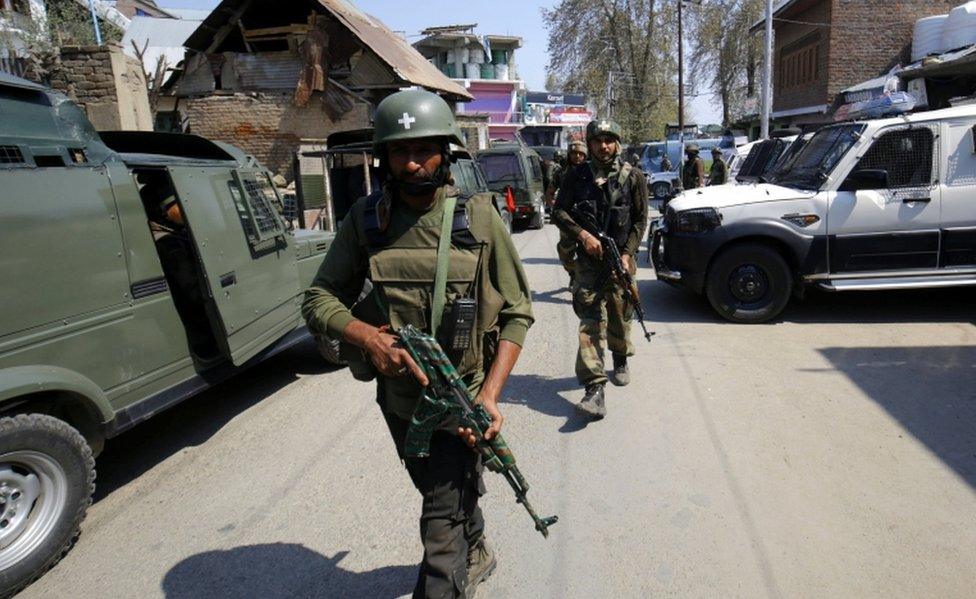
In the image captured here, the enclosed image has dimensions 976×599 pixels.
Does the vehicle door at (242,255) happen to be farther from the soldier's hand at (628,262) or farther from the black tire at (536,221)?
the black tire at (536,221)

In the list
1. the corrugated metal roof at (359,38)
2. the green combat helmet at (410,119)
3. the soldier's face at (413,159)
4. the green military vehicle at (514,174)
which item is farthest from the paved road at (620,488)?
the corrugated metal roof at (359,38)

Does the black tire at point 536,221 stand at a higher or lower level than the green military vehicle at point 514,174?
lower

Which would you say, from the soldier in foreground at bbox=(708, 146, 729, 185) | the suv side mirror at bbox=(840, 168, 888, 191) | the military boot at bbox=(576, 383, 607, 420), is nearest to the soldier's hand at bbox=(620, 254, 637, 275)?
the military boot at bbox=(576, 383, 607, 420)

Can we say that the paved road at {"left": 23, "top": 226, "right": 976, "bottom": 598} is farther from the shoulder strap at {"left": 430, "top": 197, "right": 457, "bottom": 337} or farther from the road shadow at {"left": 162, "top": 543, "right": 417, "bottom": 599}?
the shoulder strap at {"left": 430, "top": 197, "right": 457, "bottom": 337}

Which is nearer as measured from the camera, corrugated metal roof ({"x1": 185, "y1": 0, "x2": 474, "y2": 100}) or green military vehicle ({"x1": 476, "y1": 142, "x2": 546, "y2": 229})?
green military vehicle ({"x1": 476, "y1": 142, "x2": 546, "y2": 229})

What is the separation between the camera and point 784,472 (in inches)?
135

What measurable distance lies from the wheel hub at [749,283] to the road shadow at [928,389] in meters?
1.03

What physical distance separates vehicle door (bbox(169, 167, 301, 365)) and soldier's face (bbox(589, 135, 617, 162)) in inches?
98.9

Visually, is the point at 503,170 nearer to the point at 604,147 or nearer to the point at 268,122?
the point at 268,122

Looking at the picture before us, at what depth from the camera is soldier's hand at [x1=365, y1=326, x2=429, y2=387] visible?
6.11 feet

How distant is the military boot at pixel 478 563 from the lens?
2.48 meters

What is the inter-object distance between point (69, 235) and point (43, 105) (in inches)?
28.1

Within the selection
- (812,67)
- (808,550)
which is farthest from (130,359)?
(812,67)

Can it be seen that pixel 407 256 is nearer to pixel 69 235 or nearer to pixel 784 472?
pixel 69 235
